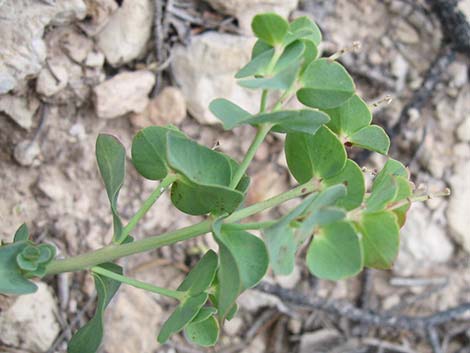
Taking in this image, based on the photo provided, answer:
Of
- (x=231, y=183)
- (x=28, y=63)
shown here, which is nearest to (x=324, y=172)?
(x=231, y=183)

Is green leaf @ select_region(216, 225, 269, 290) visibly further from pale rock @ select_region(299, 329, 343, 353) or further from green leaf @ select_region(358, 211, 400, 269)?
pale rock @ select_region(299, 329, 343, 353)

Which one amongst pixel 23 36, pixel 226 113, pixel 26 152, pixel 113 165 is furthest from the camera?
pixel 26 152

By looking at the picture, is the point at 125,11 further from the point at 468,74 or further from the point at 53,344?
the point at 468,74

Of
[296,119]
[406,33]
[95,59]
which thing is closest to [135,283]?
[296,119]

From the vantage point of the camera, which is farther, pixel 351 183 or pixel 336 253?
pixel 351 183

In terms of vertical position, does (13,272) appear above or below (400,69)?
above

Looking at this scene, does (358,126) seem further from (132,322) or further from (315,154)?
(132,322)

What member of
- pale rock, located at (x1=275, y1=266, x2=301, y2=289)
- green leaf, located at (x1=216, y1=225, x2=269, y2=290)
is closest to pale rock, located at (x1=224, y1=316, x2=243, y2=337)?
pale rock, located at (x1=275, y1=266, x2=301, y2=289)
